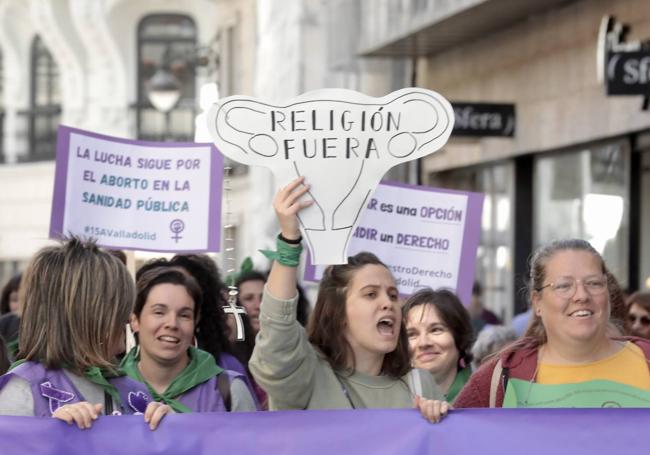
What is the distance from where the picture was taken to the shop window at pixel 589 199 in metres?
15.5

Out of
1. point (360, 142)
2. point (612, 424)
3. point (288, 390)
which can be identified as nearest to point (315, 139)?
point (360, 142)

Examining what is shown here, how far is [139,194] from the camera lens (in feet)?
27.2

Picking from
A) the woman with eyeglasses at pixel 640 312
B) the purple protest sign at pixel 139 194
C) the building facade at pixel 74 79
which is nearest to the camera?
the purple protest sign at pixel 139 194

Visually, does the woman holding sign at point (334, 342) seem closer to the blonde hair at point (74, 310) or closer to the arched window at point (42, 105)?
the blonde hair at point (74, 310)

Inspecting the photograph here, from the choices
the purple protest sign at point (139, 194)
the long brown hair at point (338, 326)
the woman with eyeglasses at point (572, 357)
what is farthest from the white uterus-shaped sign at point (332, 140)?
the purple protest sign at point (139, 194)

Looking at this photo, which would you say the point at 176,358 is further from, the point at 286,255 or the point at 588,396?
the point at 588,396

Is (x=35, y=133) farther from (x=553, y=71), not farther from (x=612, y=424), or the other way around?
(x=612, y=424)

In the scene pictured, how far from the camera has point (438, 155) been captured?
20.6m

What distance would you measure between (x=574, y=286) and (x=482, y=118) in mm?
11556

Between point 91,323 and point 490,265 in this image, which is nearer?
point 91,323

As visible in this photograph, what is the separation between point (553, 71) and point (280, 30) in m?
9.15

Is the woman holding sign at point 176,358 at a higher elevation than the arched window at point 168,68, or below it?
below

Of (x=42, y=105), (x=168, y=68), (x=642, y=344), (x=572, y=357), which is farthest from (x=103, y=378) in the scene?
(x=42, y=105)

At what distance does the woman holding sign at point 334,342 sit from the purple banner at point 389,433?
0.34 ft
